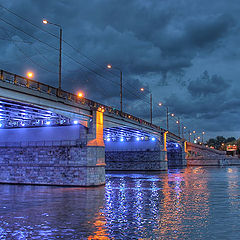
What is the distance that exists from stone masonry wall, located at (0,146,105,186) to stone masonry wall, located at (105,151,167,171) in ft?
131

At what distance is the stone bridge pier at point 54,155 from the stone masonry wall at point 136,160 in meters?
40.1

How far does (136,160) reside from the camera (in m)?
81.3

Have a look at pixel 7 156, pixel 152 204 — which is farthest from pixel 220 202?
pixel 7 156

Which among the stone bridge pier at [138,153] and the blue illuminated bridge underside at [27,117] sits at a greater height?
the blue illuminated bridge underside at [27,117]

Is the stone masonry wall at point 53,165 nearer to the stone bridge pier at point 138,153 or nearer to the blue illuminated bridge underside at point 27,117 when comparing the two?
the blue illuminated bridge underside at point 27,117

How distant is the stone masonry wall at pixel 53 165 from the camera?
3816cm

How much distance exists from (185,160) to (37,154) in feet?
281

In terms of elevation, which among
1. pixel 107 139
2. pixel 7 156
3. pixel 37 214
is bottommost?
pixel 37 214

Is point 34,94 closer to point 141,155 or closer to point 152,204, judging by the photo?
point 152,204

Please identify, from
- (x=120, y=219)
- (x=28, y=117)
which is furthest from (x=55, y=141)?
(x=120, y=219)

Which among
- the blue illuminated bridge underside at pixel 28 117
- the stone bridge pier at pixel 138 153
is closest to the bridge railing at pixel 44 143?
the blue illuminated bridge underside at pixel 28 117

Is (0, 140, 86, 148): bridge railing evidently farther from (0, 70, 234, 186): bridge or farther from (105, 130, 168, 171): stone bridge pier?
(105, 130, 168, 171): stone bridge pier

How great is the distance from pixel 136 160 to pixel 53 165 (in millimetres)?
43854

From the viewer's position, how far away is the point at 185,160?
117750mm
